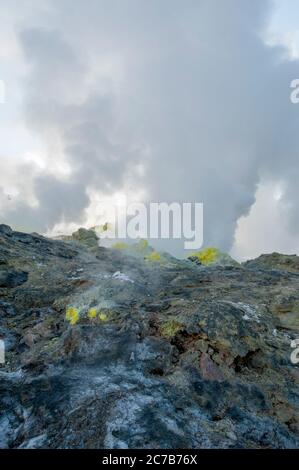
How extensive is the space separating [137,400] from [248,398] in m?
3.04

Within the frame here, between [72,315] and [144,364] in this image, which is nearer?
[144,364]

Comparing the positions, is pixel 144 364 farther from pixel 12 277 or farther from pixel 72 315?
pixel 12 277

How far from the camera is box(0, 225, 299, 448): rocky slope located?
27.2 ft

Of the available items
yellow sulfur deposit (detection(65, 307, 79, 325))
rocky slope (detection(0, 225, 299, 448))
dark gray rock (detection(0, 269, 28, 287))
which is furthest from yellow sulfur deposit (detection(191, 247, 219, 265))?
yellow sulfur deposit (detection(65, 307, 79, 325))

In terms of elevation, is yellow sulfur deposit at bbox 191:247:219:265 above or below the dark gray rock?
above

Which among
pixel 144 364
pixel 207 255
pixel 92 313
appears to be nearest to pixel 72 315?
pixel 92 313

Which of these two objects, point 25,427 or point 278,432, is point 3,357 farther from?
point 278,432

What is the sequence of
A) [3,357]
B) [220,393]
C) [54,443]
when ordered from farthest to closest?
[3,357] → [220,393] → [54,443]

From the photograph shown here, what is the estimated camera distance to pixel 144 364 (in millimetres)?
10844

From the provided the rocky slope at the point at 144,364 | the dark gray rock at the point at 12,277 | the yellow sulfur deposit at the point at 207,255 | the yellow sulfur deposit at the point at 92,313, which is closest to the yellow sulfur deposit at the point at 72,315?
the rocky slope at the point at 144,364

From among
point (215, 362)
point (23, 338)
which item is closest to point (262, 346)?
point (215, 362)

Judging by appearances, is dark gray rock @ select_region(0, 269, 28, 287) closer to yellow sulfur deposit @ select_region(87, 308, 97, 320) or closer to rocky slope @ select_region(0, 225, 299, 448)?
rocky slope @ select_region(0, 225, 299, 448)

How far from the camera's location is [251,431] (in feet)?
28.8

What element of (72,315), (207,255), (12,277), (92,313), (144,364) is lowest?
(144,364)
